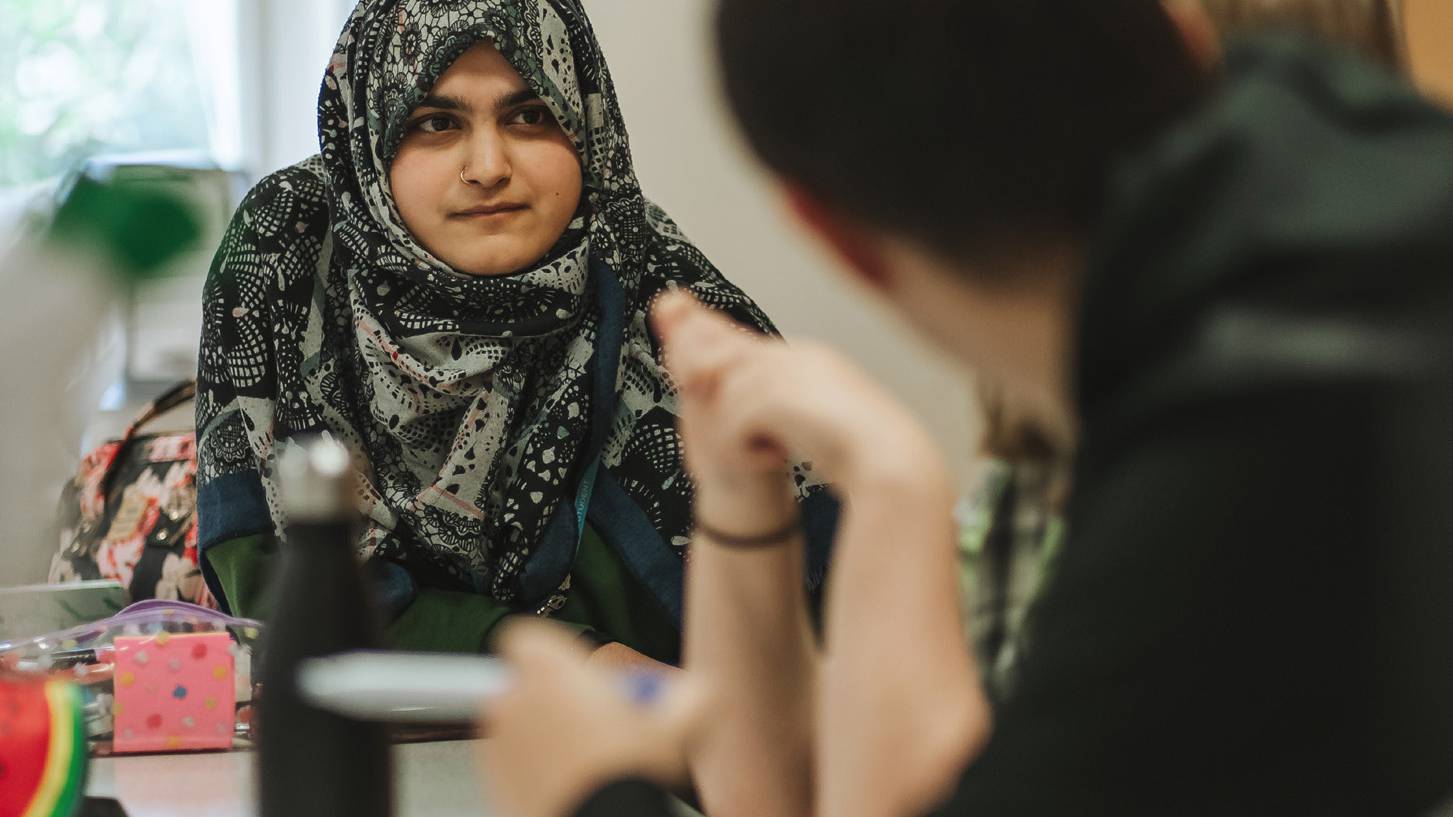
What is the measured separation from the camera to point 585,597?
4.84 ft

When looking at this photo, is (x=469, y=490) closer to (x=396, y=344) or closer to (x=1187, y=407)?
(x=396, y=344)

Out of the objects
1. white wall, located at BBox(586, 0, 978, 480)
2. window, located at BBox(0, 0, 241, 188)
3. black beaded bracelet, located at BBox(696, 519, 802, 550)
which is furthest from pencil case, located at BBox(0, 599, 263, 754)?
window, located at BBox(0, 0, 241, 188)

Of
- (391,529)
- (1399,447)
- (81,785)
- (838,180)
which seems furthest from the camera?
(391,529)

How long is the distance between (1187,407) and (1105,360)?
1.7 inches

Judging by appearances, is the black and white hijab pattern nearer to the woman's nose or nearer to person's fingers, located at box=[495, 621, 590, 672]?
the woman's nose

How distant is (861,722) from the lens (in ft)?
1.98

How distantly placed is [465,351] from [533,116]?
10.1 inches

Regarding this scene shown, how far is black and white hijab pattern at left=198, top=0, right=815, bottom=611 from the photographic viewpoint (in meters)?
1.46

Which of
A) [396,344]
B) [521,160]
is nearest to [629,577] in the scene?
[396,344]

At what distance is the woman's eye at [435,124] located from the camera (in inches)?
58.9

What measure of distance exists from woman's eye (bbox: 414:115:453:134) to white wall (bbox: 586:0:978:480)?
504 millimetres

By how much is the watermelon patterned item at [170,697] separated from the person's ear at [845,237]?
0.65 metres

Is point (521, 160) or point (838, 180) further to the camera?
point (521, 160)

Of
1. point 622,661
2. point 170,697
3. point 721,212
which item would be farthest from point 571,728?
point 721,212
